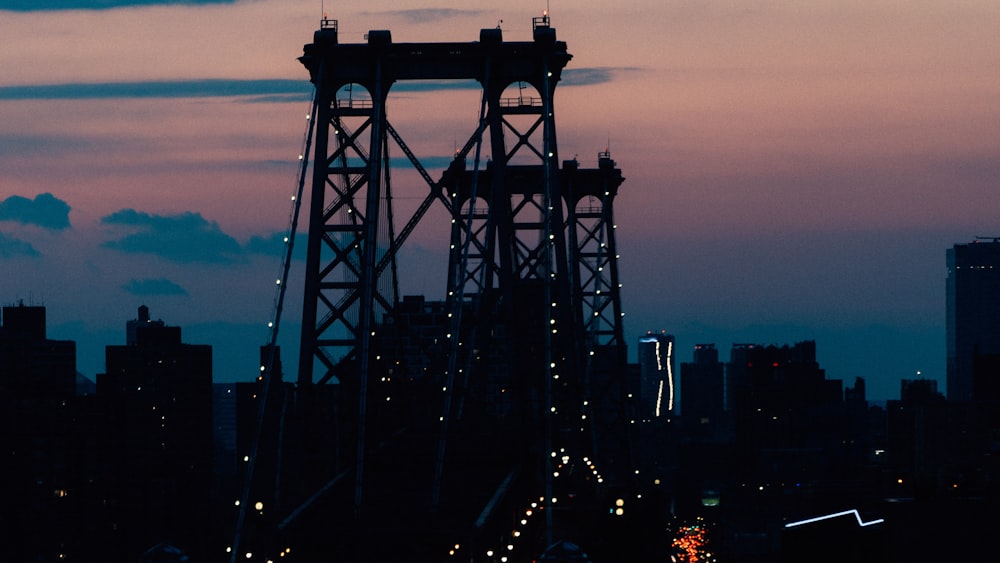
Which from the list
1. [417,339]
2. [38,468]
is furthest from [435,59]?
[38,468]

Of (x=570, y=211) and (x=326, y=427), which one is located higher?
(x=570, y=211)

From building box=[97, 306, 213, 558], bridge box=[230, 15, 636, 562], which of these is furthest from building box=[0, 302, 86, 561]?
bridge box=[230, 15, 636, 562]

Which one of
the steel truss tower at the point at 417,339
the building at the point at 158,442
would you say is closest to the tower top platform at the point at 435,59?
the steel truss tower at the point at 417,339

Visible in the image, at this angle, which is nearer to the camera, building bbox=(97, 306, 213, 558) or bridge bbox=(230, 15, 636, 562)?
bridge bbox=(230, 15, 636, 562)

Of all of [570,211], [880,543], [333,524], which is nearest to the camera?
[333,524]

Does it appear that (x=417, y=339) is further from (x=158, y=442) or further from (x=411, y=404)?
(x=158, y=442)

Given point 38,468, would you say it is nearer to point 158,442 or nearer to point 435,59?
point 158,442

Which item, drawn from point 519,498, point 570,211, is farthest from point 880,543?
point 570,211

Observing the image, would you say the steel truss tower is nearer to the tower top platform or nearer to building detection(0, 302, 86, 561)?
the tower top platform

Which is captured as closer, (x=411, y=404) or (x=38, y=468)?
(x=411, y=404)

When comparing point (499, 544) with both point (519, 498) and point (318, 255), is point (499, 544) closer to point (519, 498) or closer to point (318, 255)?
point (519, 498)

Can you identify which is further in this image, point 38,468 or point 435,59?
point 38,468
